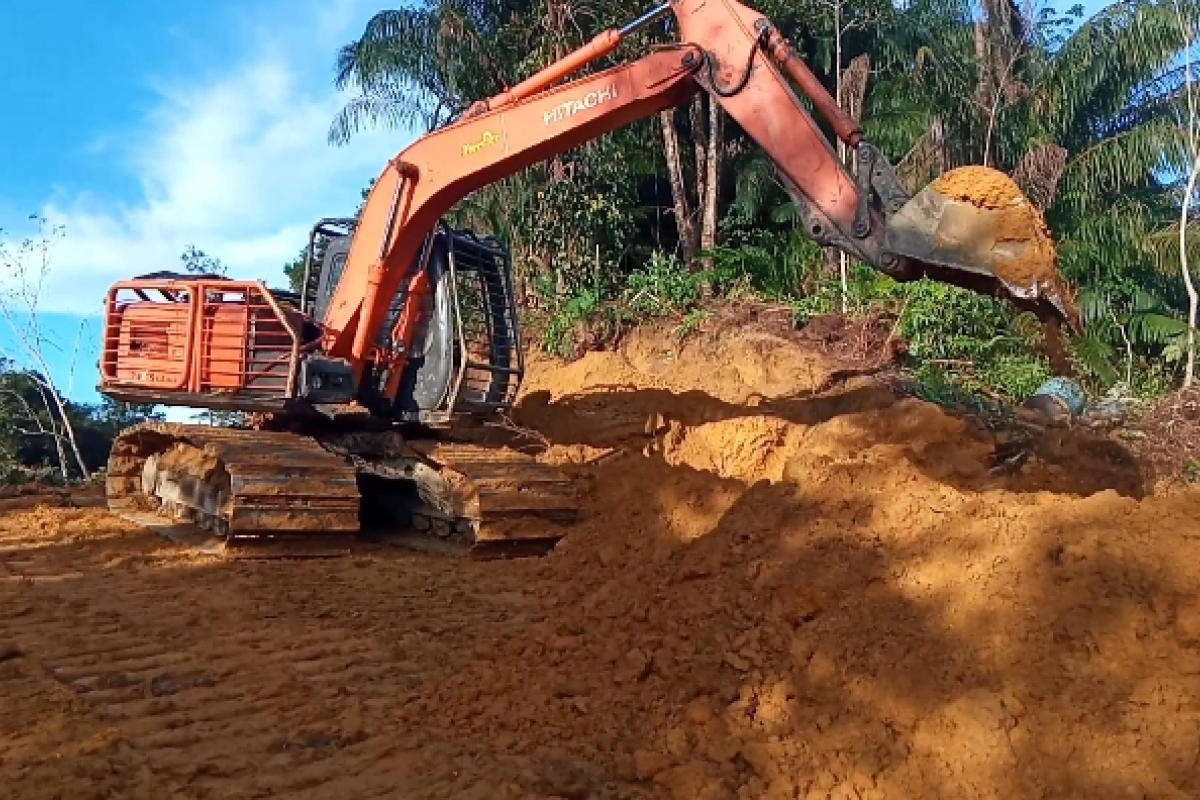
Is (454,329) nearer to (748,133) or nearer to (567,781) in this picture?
(748,133)

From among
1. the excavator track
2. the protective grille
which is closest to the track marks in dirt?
the excavator track

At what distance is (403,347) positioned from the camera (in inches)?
313

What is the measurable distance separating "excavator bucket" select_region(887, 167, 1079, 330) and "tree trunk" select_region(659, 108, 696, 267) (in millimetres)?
9994

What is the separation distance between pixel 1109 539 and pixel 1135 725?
0.92 m

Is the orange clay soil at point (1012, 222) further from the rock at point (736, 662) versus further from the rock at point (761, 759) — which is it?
the rock at point (761, 759)

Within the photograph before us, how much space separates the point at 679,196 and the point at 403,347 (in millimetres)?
8741

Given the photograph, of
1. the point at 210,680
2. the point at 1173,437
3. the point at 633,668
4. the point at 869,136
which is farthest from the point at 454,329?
the point at 869,136

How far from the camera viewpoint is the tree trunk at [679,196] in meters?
15.2

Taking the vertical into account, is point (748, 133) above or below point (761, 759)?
above

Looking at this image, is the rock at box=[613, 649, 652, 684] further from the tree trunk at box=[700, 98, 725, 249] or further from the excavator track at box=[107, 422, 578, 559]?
the tree trunk at box=[700, 98, 725, 249]

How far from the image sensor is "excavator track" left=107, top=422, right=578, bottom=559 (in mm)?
6883

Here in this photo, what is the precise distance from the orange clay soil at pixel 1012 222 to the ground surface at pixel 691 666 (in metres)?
1.08

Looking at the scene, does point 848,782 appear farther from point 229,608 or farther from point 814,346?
point 814,346

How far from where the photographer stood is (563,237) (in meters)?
15.6
